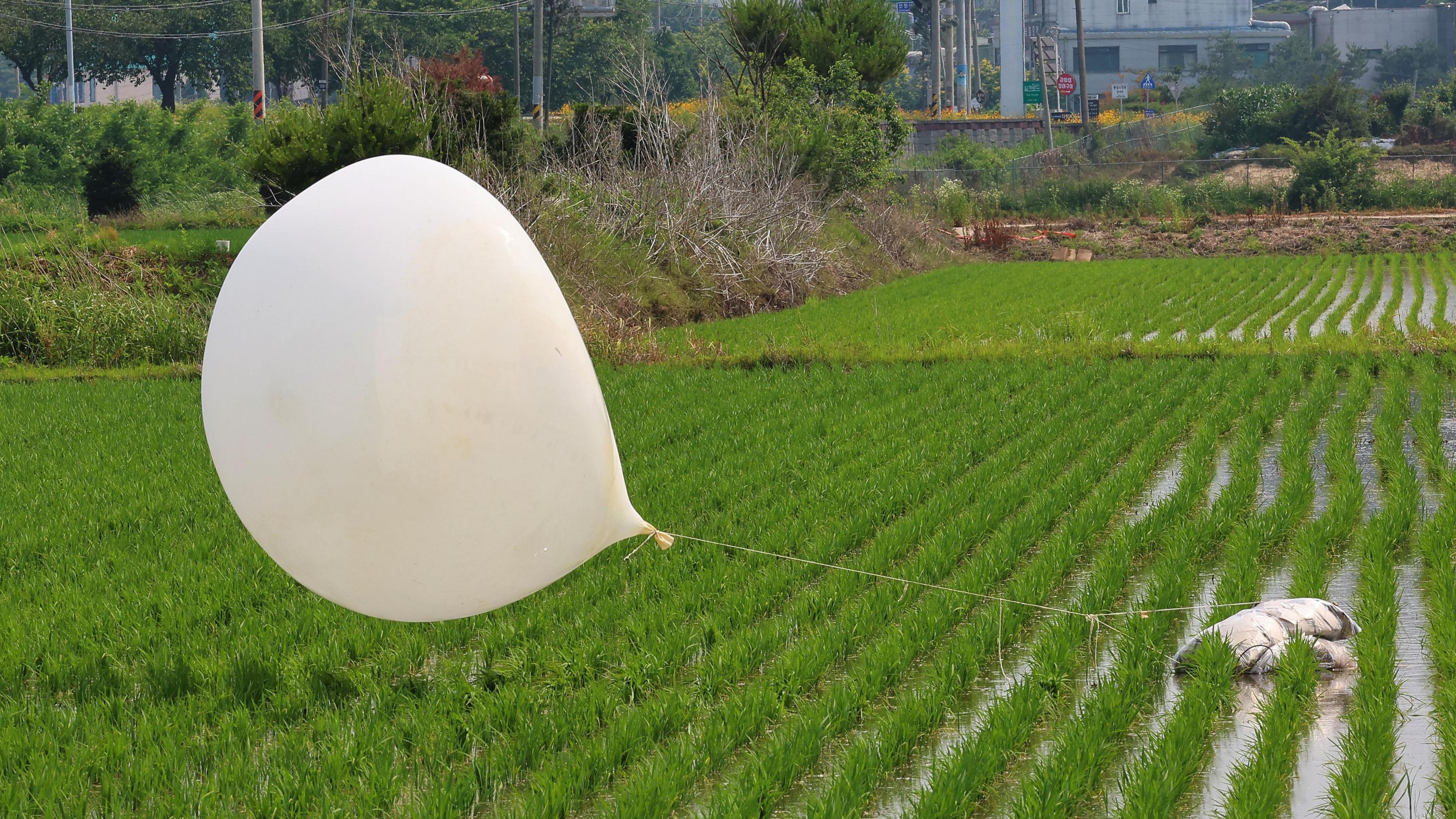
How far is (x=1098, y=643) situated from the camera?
18.0ft

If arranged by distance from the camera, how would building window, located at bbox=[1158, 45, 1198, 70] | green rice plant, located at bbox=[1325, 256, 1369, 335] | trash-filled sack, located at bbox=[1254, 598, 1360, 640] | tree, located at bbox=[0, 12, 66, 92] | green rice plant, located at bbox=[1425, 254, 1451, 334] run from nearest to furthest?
trash-filled sack, located at bbox=[1254, 598, 1360, 640], green rice plant, located at bbox=[1425, 254, 1451, 334], green rice plant, located at bbox=[1325, 256, 1369, 335], tree, located at bbox=[0, 12, 66, 92], building window, located at bbox=[1158, 45, 1198, 70]

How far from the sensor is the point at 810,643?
5.20 m

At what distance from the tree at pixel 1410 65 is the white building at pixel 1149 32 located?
390 inches

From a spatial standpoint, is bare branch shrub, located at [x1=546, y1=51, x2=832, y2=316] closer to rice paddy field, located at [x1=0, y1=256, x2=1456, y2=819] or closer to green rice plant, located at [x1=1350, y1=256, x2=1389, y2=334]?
green rice plant, located at [x1=1350, y1=256, x2=1389, y2=334]

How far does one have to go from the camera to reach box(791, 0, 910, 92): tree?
1363 inches

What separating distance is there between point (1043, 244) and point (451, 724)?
31107mm

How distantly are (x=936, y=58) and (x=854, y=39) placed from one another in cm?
1869

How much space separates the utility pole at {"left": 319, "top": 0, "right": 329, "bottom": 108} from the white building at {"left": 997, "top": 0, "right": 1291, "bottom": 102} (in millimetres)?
64317

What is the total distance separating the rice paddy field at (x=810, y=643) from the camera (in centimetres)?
397

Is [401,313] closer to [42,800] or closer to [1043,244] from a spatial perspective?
[42,800]

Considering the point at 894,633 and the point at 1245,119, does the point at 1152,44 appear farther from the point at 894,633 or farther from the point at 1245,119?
the point at 894,633

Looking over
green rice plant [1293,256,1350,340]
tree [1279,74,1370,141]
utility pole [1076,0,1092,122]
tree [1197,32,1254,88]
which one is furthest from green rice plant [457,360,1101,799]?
tree [1197,32,1254,88]

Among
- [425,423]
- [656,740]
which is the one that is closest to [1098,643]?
[656,740]

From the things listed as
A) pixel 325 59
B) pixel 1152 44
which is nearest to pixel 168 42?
pixel 325 59
